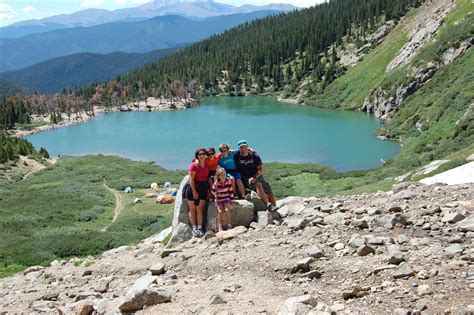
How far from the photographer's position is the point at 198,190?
15953mm

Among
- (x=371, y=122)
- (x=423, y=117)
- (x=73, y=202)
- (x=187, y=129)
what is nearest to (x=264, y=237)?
(x=73, y=202)

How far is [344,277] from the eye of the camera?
996 centimetres

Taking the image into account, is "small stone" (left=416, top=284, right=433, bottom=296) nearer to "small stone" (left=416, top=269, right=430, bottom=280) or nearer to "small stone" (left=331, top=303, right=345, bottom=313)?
"small stone" (left=416, top=269, right=430, bottom=280)

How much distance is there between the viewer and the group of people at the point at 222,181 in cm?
1547

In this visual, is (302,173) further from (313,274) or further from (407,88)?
(407,88)

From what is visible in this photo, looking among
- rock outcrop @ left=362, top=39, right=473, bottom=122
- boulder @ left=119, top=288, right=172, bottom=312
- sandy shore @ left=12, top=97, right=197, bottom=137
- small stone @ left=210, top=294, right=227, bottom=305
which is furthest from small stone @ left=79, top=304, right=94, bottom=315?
sandy shore @ left=12, top=97, right=197, bottom=137

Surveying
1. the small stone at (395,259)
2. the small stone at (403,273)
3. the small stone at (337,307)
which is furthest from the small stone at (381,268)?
the small stone at (337,307)

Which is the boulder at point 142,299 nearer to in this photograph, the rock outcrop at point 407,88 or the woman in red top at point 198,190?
the woman in red top at point 198,190

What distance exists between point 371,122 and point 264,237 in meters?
94.8

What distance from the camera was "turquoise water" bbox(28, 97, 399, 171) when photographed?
75562mm

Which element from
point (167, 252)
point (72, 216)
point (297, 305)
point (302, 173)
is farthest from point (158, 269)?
point (302, 173)

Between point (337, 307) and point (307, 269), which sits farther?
point (307, 269)

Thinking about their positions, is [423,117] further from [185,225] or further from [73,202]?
[185,225]

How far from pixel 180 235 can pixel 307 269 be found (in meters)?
6.36
